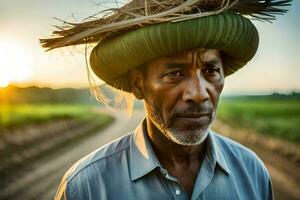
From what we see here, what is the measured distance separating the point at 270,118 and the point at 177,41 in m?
24.3

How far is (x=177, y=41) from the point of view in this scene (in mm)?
2762

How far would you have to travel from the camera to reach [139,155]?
2.99 m

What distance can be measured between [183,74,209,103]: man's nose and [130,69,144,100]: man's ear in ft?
1.35

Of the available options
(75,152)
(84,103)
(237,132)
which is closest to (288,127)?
(237,132)

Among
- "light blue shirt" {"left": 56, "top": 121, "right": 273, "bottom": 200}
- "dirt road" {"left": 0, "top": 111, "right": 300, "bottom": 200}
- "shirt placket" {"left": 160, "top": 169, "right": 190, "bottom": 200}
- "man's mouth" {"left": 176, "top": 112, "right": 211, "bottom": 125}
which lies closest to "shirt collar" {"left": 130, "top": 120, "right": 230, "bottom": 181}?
"light blue shirt" {"left": 56, "top": 121, "right": 273, "bottom": 200}

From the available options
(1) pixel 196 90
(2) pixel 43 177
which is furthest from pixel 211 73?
(2) pixel 43 177

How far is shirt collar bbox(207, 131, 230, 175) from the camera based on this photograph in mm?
2994

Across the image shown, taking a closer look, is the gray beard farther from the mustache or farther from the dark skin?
the mustache

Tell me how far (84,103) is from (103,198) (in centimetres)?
5873

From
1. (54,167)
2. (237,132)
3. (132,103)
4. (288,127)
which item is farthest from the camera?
(237,132)

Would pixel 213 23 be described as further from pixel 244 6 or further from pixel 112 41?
pixel 112 41

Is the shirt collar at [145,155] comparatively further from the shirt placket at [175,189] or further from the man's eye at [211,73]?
the man's eye at [211,73]

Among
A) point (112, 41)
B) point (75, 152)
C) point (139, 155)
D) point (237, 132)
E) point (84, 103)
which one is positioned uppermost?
point (112, 41)

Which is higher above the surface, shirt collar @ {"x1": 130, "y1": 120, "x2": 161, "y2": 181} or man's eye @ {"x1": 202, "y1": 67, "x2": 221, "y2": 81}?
man's eye @ {"x1": 202, "y1": 67, "x2": 221, "y2": 81}
